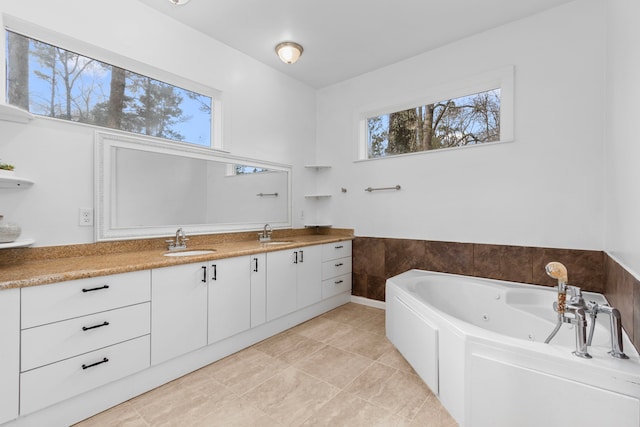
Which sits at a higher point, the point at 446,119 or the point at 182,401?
the point at 446,119

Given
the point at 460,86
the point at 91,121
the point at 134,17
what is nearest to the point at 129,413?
the point at 91,121

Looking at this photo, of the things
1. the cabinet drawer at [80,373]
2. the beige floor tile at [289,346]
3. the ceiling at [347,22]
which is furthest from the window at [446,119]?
the cabinet drawer at [80,373]

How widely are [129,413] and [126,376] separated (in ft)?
0.63

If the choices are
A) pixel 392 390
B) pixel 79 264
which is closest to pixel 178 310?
pixel 79 264

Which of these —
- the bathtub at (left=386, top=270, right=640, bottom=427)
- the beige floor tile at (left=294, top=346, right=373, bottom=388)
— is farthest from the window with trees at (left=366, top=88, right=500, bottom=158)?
the beige floor tile at (left=294, top=346, right=373, bottom=388)

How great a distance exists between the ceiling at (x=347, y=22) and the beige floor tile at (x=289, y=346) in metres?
2.76

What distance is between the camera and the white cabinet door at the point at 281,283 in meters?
2.50

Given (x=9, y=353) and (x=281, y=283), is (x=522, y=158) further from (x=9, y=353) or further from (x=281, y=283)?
(x=9, y=353)

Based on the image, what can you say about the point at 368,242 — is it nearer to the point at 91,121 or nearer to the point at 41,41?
the point at 91,121

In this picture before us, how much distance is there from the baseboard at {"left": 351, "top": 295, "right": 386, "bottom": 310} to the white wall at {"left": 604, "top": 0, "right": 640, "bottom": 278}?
198 centimetres

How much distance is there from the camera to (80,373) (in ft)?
4.83

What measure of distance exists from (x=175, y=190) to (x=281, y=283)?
1.23 metres

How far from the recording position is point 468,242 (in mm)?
2672

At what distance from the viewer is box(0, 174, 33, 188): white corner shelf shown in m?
1.51
